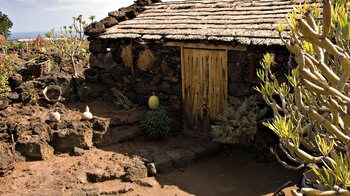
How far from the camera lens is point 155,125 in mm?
9516

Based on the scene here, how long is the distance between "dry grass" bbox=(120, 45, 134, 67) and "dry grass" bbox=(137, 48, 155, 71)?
0.44 metres

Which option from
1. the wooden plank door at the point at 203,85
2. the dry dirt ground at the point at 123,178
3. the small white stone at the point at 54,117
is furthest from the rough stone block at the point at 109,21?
the dry dirt ground at the point at 123,178

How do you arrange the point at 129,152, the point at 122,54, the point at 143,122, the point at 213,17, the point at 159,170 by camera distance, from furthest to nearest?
the point at 122,54 < the point at 213,17 < the point at 143,122 < the point at 129,152 < the point at 159,170

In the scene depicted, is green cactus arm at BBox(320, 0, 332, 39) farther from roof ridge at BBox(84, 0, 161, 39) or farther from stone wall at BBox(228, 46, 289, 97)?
roof ridge at BBox(84, 0, 161, 39)

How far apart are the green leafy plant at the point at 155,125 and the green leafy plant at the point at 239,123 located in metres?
1.46

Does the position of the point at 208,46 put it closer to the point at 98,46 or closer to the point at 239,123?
the point at 239,123

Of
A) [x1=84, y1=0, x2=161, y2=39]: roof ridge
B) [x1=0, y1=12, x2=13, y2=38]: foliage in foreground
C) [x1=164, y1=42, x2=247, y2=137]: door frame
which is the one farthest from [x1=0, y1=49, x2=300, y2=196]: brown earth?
[x1=0, y1=12, x2=13, y2=38]: foliage in foreground

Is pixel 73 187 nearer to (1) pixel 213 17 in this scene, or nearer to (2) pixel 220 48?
(2) pixel 220 48

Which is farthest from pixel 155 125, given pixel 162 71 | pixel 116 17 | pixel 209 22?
pixel 116 17

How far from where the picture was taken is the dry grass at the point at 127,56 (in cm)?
1134

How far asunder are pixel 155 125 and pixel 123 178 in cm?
207

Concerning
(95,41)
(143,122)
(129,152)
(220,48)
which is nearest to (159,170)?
(129,152)

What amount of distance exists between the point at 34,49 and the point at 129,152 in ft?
30.6

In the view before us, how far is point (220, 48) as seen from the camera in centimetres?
923
